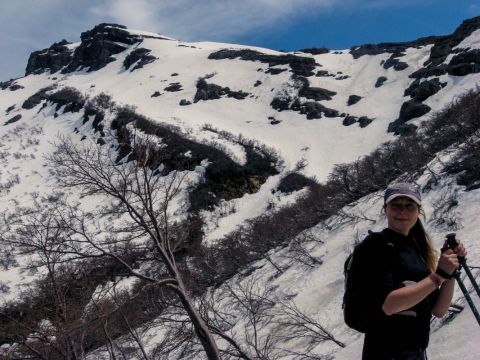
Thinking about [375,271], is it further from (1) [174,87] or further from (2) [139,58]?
(2) [139,58]

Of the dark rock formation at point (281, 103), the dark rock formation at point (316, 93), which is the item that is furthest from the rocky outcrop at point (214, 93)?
the dark rock formation at point (316, 93)

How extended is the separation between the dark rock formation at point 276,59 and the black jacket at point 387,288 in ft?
181

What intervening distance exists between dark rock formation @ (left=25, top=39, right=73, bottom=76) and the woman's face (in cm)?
10802

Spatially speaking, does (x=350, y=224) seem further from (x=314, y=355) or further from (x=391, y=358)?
(x=391, y=358)

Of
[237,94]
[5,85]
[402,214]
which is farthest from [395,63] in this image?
[5,85]

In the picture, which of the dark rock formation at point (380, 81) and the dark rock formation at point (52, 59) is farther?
the dark rock formation at point (52, 59)

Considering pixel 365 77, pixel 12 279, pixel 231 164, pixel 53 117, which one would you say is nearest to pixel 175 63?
pixel 53 117

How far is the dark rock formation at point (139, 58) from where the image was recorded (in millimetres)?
72375

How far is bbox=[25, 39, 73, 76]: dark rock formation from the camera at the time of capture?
95.4 metres

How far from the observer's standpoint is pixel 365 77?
1976 inches

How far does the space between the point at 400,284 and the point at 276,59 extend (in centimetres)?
6297

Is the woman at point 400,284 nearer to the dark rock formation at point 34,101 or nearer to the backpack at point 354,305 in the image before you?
the backpack at point 354,305

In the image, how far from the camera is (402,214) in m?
2.01

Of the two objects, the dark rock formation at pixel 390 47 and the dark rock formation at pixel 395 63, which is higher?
the dark rock formation at pixel 390 47
